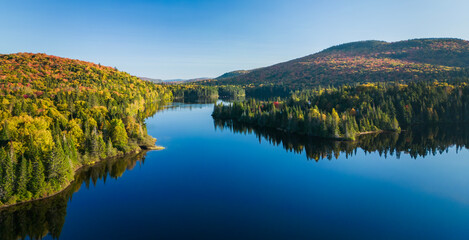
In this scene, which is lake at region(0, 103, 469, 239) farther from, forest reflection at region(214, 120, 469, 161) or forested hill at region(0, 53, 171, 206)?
forested hill at region(0, 53, 171, 206)

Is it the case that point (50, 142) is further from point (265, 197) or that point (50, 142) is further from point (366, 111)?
point (366, 111)

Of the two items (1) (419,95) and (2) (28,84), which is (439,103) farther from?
(2) (28,84)

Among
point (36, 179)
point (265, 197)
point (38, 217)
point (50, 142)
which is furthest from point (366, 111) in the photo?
point (38, 217)

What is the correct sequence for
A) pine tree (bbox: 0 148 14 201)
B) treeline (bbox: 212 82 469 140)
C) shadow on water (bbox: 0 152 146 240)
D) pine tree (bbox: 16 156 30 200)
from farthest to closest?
treeline (bbox: 212 82 469 140)
pine tree (bbox: 16 156 30 200)
pine tree (bbox: 0 148 14 201)
shadow on water (bbox: 0 152 146 240)

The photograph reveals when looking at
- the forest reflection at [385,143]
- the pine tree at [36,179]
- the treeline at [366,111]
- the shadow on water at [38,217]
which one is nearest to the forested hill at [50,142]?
the pine tree at [36,179]

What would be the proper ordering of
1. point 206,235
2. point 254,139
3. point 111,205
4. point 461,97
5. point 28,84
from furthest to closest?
1. point 28,84
2. point 461,97
3. point 254,139
4. point 111,205
5. point 206,235

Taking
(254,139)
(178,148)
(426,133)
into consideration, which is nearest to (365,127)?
(426,133)

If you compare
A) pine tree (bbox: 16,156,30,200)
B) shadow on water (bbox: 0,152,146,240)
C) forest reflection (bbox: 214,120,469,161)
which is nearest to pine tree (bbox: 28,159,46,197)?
pine tree (bbox: 16,156,30,200)
